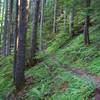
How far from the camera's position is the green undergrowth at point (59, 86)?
9323 millimetres

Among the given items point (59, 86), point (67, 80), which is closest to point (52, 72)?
point (67, 80)

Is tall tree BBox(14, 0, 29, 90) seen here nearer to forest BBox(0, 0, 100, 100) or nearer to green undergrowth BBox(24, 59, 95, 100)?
forest BBox(0, 0, 100, 100)

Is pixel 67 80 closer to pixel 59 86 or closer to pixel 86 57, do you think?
pixel 59 86

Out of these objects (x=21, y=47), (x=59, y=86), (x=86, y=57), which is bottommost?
(x=59, y=86)

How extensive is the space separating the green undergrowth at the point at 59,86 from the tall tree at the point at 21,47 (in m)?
0.67

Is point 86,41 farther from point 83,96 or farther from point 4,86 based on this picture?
point 83,96

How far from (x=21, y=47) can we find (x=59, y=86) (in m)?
2.79

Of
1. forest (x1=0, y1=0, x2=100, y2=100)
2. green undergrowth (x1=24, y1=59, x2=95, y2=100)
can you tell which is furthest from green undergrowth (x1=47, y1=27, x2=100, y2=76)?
green undergrowth (x1=24, y1=59, x2=95, y2=100)

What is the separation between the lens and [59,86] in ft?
36.3

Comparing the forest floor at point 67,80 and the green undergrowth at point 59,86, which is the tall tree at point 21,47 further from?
the green undergrowth at point 59,86

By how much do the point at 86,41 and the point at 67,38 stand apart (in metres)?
6.15

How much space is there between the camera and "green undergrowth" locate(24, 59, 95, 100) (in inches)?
367

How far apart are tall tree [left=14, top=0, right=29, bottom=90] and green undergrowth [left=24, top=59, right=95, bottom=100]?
26.3 inches

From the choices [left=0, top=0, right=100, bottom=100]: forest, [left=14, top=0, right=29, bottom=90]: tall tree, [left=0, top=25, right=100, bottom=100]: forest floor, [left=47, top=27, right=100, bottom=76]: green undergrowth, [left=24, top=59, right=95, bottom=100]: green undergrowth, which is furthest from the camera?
[left=47, top=27, right=100, bottom=76]: green undergrowth
